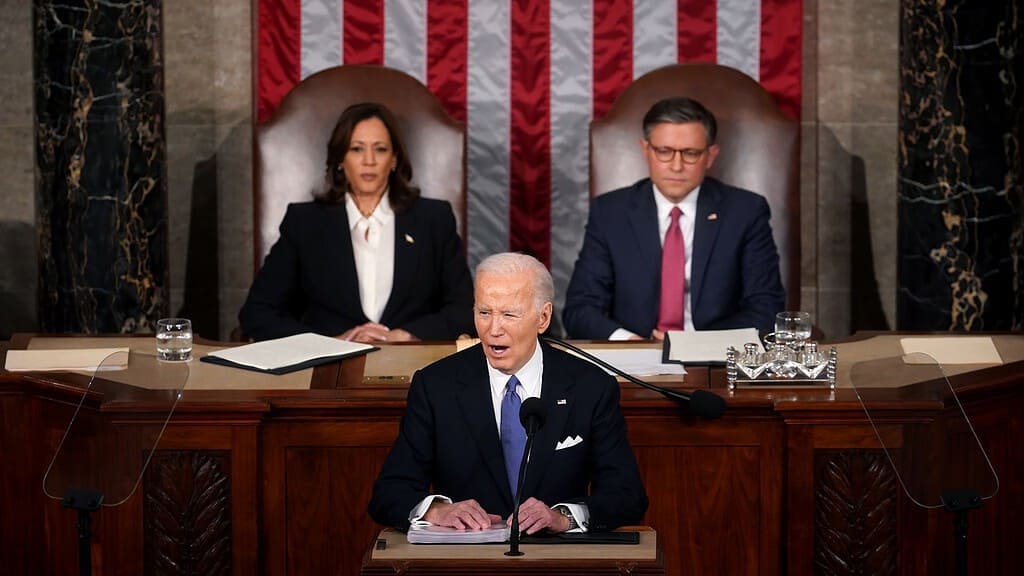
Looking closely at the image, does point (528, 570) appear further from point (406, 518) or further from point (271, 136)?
point (271, 136)

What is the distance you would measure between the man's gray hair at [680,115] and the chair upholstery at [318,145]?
91cm

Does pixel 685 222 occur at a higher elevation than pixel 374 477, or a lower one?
higher

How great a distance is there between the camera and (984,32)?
5.84 meters

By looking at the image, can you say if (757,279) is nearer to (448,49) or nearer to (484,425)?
(448,49)

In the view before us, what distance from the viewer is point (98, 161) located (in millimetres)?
5988

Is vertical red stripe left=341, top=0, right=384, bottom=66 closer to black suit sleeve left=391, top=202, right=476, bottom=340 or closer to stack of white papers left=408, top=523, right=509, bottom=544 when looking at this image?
black suit sleeve left=391, top=202, right=476, bottom=340

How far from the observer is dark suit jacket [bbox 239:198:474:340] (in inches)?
215

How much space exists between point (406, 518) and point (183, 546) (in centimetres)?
89

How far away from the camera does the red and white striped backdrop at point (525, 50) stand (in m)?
6.50

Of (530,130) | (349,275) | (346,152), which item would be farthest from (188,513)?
(530,130)

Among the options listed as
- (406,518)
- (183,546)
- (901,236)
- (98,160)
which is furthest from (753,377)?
(98,160)

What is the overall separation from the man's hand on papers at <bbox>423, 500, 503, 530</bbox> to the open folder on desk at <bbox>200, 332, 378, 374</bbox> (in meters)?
1.21

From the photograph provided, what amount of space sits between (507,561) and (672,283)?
293cm

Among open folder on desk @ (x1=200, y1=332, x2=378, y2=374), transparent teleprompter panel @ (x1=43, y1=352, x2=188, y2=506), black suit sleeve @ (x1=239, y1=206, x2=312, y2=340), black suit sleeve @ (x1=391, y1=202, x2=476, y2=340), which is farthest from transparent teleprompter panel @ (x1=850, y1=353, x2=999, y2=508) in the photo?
black suit sleeve @ (x1=239, y1=206, x2=312, y2=340)
